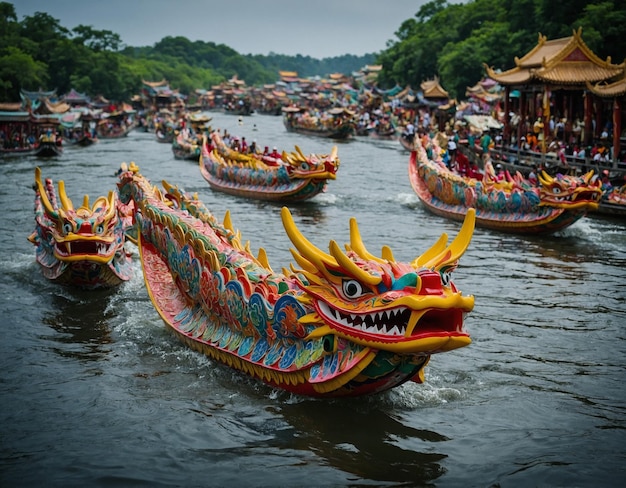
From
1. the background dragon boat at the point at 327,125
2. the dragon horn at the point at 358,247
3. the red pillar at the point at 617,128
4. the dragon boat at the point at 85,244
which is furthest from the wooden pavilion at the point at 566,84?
the background dragon boat at the point at 327,125

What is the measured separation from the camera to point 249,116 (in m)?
104

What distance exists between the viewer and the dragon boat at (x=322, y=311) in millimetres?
7500

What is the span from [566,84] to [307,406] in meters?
24.0

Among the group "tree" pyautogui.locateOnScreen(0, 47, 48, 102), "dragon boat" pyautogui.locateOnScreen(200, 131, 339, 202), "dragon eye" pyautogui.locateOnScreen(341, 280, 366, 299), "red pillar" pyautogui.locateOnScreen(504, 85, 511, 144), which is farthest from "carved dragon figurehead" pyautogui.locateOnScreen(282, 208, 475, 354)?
"tree" pyautogui.locateOnScreen(0, 47, 48, 102)

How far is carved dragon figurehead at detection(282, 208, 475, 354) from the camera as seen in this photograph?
24.1 feet

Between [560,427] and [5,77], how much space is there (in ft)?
207

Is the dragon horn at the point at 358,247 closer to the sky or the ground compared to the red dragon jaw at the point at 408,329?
closer to the sky

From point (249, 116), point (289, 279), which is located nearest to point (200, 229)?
point (289, 279)

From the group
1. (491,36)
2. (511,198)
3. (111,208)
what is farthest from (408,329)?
(491,36)

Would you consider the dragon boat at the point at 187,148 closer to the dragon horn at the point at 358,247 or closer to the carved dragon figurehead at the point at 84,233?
the carved dragon figurehead at the point at 84,233

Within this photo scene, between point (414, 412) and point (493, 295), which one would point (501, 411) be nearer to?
point (414, 412)

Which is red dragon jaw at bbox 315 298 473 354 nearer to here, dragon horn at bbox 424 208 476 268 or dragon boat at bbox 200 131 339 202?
dragon horn at bbox 424 208 476 268

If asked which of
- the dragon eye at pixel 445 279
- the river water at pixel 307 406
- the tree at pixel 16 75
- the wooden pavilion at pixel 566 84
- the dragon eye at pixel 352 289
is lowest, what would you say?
the river water at pixel 307 406

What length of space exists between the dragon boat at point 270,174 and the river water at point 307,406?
10.0 meters
